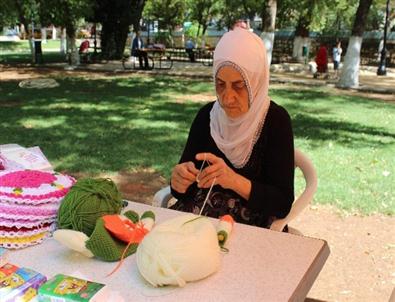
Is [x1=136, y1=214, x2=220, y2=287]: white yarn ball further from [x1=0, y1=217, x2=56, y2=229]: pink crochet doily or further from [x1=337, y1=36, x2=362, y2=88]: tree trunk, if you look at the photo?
[x1=337, y1=36, x2=362, y2=88]: tree trunk

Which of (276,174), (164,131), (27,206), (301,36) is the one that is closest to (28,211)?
(27,206)

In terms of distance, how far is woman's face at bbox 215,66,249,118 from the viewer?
203 cm

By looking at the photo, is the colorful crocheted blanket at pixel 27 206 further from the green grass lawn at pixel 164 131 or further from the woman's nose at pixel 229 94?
the green grass lawn at pixel 164 131

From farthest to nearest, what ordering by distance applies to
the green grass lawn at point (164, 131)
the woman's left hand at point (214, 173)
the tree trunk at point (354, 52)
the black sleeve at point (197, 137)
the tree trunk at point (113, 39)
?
the tree trunk at point (113, 39), the tree trunk at point (354, 52), the green grass lawn at point (164, 131), the black sleeve at point (197, 137), the woman's left hand at point (214, 173)

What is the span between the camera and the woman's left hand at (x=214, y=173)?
1.85 m

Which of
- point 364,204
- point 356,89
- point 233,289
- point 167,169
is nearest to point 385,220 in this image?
point 364,204

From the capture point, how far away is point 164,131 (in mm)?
7457

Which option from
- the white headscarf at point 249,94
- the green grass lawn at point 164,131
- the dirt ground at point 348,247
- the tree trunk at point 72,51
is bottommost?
the dirt ground at point 348,247

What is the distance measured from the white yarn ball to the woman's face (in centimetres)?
84

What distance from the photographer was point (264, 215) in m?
2.15

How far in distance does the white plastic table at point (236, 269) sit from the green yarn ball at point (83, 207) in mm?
88

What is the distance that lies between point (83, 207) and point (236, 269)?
508mm

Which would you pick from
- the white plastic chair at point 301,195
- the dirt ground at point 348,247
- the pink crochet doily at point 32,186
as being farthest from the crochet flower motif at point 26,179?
the dirt ground at point 348,247

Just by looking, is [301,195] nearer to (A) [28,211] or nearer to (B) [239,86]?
(B) [239,86]
